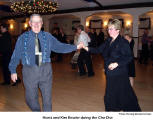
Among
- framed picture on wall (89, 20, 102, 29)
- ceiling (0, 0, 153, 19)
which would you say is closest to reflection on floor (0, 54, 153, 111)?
ceiling (0, 0, 153, 19)

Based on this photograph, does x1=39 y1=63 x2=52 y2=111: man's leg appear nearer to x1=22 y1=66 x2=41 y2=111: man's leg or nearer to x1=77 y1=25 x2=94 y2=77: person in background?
x1=22 y1=66 x2=41 y2=111: man's leg

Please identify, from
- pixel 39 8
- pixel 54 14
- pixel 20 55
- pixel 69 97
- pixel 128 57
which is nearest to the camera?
pixel 20 55

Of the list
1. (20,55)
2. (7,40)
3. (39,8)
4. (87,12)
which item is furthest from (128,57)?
(87,12)

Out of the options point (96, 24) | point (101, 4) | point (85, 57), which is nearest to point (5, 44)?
point (85, 57)

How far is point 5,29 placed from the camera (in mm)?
4477

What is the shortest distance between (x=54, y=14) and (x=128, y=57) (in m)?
10.9

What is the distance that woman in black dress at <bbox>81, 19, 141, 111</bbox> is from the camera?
7.74 ft

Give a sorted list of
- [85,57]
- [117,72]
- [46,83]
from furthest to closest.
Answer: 1. [85,57]
2. [117,72]
3. [46,83]

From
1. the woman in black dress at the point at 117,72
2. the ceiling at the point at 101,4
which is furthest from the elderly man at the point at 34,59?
the ceiling at the point at 101,4

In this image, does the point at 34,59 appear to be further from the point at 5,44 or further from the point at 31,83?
the point at 5,44

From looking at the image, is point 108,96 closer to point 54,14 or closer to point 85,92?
point 85,92

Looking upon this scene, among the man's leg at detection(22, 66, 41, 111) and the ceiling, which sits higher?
the ceiling

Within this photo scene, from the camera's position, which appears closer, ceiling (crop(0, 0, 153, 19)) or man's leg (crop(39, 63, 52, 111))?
man's leg (crop(39, 63, 52, 111))

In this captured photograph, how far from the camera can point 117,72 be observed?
2412 millimetres
